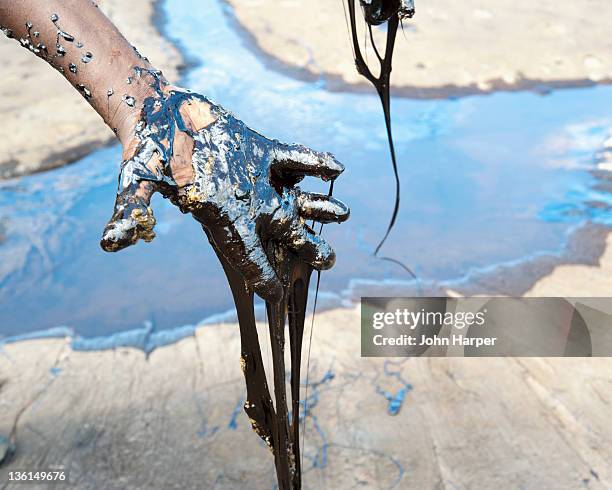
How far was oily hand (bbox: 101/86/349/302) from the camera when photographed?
1090mm

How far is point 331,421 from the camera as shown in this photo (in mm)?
2209

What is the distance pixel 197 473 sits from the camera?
2037mm

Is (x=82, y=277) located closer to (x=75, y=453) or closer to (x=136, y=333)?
(x=136, y=333)

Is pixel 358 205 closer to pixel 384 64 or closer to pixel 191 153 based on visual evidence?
pixel 384 64

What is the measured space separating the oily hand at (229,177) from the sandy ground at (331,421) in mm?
1072

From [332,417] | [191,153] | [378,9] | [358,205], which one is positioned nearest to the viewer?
[191,153]

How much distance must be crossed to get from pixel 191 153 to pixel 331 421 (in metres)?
1.38

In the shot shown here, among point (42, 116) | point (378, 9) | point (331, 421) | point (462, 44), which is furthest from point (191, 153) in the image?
point (462, 44)

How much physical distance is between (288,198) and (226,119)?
0.19m

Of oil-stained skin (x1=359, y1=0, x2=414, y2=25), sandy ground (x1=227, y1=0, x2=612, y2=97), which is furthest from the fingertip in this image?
sandy ground (x1=227, y1=0, x2=612, y2=97)

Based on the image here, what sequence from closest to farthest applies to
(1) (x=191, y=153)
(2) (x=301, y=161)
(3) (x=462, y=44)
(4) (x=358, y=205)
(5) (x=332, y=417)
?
1. (1) (x=191, y=153)
2. (2) (x=301, y=161)
3. (5) (x=332, y=417)
4. (4) (x=358, y=205)
5. (3) (x=462, y=44)

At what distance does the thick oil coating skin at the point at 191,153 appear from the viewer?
3.61 feet

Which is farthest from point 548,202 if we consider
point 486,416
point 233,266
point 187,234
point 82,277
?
point 233,266

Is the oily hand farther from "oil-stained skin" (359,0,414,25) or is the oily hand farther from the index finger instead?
"oil-stained skin" (359,0,414,25)
